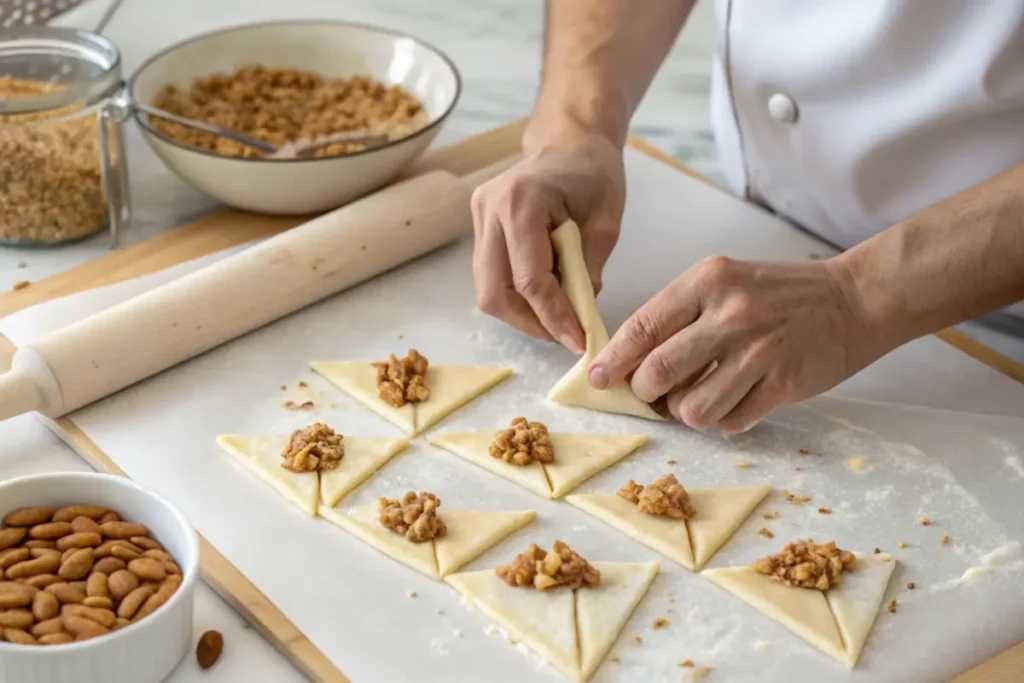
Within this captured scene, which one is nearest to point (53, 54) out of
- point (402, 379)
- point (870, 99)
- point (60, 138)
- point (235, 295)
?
point (60, 138)

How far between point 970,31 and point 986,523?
732 mm

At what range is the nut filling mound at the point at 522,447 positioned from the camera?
5.64 feet

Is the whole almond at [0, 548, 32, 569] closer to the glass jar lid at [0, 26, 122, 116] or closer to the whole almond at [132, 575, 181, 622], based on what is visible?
the whole almond at [132, 575, 181, 622]

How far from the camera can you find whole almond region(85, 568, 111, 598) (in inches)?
51.9

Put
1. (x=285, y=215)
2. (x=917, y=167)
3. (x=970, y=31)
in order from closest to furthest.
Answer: (x=970, y=31)
(x=917, y=167)
(x=285, y=215)

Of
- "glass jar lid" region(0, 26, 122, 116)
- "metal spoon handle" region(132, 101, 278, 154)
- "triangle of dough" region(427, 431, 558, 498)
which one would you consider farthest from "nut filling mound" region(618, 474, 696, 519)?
"glass jar lid" region(0, 26, 122, 116)

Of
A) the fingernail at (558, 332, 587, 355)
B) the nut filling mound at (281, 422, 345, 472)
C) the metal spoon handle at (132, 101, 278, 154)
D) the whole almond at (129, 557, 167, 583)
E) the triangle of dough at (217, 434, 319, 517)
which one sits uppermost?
the metal spoon handle at (132, 101, 278, 154)

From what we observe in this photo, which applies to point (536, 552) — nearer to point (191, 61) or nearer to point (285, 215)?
point (285, 215)

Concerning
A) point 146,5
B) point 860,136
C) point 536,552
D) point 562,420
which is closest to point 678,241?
point 860,136

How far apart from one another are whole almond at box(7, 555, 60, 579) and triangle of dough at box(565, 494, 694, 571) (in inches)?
26.7

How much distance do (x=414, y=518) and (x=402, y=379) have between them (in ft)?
1.03

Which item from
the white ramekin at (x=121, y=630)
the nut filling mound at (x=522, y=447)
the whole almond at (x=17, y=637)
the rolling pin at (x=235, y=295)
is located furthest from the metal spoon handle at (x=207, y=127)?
the whole almond at (x=17, y=637)

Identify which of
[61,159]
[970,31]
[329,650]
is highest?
[970,31]

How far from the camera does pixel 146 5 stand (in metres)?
3.06
